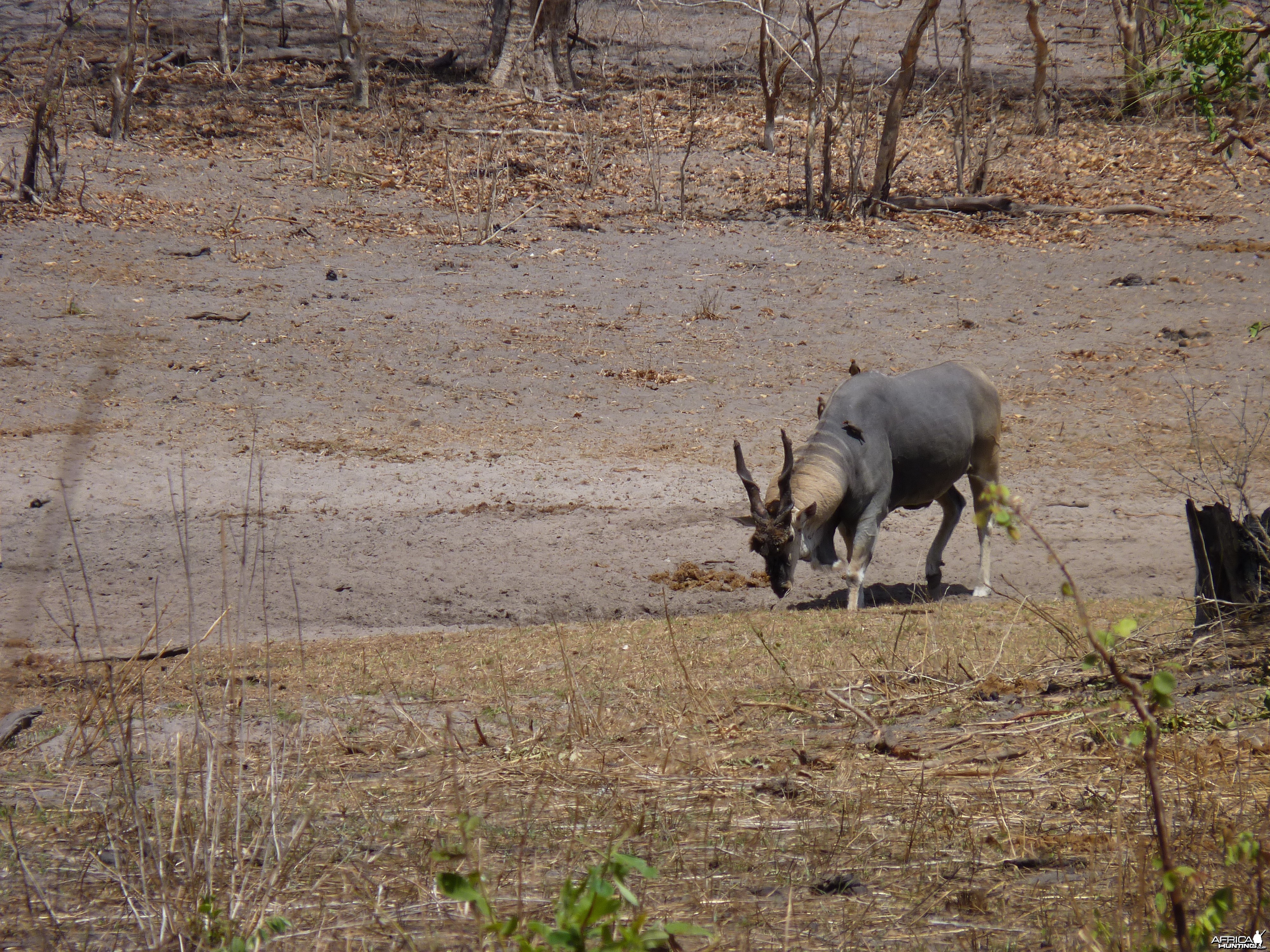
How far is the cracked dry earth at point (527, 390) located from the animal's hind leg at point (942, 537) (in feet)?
0.96

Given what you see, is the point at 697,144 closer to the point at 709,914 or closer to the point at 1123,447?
the point at 1123,447

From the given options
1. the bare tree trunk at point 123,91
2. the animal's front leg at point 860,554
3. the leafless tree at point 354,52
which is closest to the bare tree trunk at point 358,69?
the leafless tree at point 354,52

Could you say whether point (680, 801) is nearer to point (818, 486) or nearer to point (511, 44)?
point (818, 486)

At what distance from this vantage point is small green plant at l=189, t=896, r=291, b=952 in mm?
2762

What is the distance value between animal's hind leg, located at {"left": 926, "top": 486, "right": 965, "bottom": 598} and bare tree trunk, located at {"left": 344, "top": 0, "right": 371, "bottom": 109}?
632 inches

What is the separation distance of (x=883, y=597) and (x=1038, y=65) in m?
17.0

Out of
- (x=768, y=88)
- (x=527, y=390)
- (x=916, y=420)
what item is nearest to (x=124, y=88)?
(x=527, y=390)

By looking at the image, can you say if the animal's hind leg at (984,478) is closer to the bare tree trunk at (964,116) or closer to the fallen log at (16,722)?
the fallen log at (16,722)

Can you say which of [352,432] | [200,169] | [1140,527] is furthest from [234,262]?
[1140,527]

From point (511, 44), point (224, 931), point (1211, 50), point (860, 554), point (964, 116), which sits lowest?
point (860, 554)

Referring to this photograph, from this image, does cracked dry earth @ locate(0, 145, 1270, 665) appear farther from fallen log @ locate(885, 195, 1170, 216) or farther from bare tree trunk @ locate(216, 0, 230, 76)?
bare tree trunk @ locate(216, 0, 230, 76)

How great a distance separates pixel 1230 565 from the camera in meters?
6.31

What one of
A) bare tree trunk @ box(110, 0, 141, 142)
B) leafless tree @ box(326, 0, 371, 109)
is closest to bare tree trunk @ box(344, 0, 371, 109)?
leafless tree @ box(326, 0, 371, 109)

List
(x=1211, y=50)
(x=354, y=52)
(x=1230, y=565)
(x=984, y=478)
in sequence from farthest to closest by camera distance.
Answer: (x=354, y=52)
(x=984, y=478)
(x=1230, y=565)
(x=1211, y=50)
